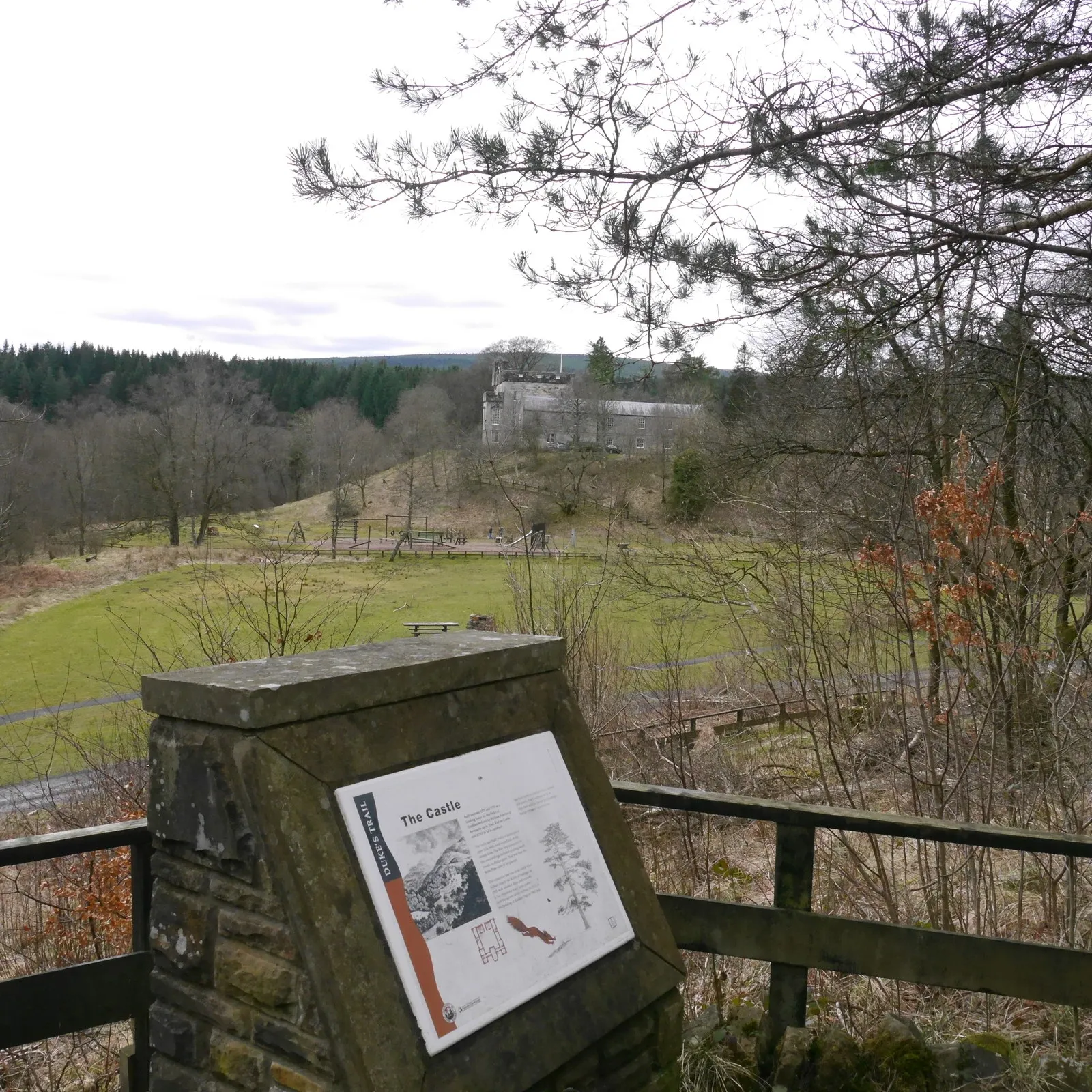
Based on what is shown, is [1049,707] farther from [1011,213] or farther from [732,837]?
[732,837]

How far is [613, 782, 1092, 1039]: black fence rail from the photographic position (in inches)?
109

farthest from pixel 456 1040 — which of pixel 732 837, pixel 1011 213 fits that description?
pixel 732 837

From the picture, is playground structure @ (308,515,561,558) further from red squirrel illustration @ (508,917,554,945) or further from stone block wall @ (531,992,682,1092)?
red squirrel illustration @ (508,917,554,945)

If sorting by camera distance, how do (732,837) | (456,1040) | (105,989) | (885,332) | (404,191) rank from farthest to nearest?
(732,837) < (885,332) < (404,191) < (105,989) < (456,1040)

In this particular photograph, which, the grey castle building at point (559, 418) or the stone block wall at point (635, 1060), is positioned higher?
the grey castle building at point (559, 418)

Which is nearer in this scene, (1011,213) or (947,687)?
(947,687)

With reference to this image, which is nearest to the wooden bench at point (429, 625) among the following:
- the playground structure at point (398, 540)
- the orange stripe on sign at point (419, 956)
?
the orange stripe on sign at point (419, 956)

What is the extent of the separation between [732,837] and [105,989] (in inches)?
297

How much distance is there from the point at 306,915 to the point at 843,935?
163 cm

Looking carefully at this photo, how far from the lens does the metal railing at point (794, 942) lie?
250 centimetres

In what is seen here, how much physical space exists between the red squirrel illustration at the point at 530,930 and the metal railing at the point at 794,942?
2.06 feet

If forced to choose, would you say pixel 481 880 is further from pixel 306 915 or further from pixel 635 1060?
pixel 635 1060

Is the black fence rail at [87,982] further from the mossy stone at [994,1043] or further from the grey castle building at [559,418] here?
the grey castle building at [559,418]

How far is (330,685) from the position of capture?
7.75ft
